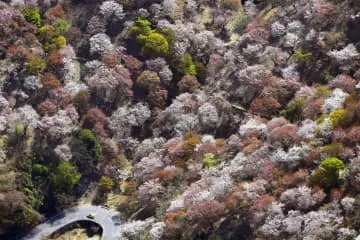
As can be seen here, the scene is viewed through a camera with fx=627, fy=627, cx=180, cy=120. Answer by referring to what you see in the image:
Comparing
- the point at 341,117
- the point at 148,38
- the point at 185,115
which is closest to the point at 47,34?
the point at 148,38

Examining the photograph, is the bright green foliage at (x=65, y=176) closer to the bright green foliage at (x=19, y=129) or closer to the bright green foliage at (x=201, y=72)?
the bright green foliage at (x=19, y=129)

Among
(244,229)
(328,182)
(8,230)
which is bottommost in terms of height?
(8,230)

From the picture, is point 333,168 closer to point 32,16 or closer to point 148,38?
point 148,38

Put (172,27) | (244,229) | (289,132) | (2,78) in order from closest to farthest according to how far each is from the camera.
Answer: (244,229) → (289,132) → (2,78) → (172,27)

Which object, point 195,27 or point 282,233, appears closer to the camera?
point 282,233

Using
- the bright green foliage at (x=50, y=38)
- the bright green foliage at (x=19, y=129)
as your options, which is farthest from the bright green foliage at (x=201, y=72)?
the bright green foliage at (x=19, y=129)

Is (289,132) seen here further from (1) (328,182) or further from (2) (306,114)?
(1) (328,182)

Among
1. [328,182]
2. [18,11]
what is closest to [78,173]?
[18,11]
